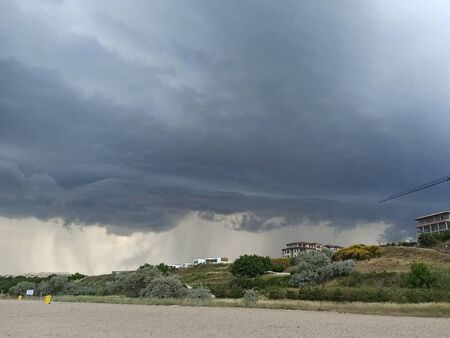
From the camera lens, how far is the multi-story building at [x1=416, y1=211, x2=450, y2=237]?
138750mm

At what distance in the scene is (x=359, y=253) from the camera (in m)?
78.6

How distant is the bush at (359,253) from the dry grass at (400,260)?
1.47m

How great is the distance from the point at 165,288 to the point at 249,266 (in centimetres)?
3448

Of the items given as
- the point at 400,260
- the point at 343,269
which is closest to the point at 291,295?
the point at 343,269

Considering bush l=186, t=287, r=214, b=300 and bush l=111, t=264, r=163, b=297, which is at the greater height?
bush l=111, t=264, r=163, b=297

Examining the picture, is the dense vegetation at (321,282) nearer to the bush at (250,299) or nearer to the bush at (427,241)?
the bush at (250,299)

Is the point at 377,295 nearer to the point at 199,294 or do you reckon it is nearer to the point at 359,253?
the point at 199,294

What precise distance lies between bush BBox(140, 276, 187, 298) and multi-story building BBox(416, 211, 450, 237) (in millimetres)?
104791

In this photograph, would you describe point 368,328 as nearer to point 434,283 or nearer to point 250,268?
point 434,283

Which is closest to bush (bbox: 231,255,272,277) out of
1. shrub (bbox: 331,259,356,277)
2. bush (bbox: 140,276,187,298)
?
shrub (bbox: 331,259,356,277)

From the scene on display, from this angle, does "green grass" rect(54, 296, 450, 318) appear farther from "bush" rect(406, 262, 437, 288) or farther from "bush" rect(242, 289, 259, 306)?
Result: "bush" rect(406, 262, 437, 288)

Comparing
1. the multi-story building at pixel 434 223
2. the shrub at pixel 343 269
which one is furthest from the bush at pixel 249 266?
the multi-story building at pixel 434 223

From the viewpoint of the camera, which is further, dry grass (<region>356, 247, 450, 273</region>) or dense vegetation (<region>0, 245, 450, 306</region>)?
dry grass (<region>356, 247, 450, 273</region>)

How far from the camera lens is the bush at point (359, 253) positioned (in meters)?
78.1
